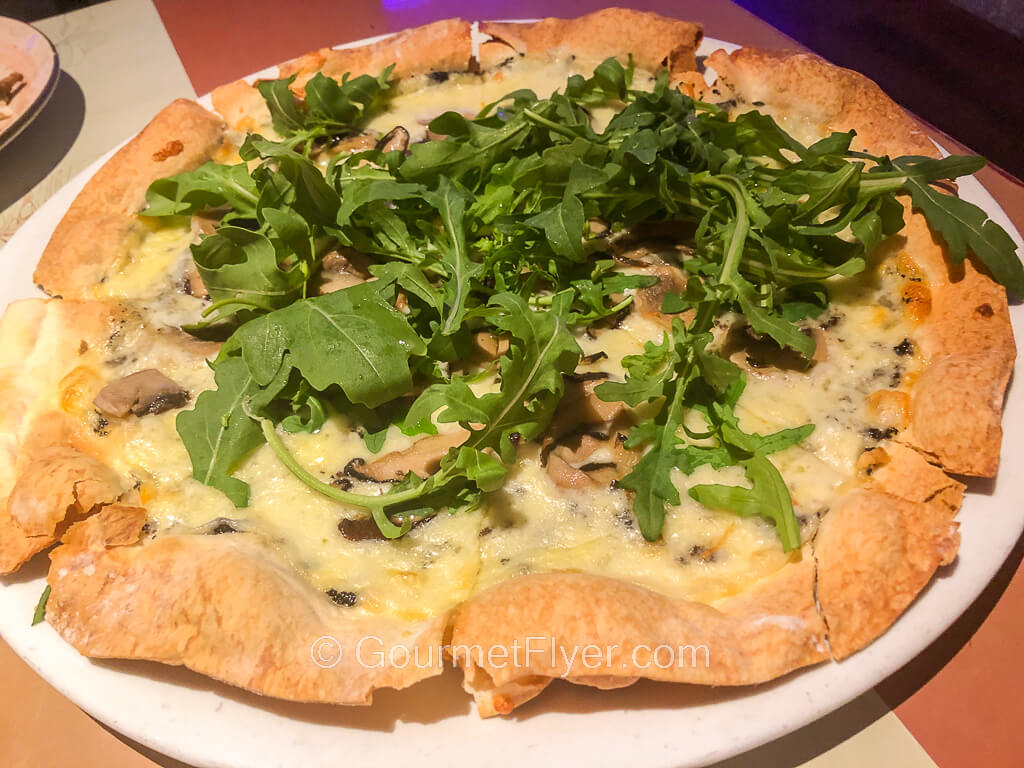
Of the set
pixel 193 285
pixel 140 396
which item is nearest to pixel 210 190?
pixel 193 285

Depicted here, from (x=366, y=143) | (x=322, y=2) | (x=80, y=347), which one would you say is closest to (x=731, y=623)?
(x=80, y=347)

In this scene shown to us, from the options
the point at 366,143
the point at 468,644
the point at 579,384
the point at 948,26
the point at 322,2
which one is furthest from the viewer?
the point at 322,2

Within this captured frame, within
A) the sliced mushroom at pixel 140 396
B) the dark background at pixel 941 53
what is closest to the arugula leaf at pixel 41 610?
the sliced mushroom at pixel 140 396

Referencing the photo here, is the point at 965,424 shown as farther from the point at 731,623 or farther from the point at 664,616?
the point at 664,616

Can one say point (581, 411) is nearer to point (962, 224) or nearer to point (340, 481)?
point (340, 481)

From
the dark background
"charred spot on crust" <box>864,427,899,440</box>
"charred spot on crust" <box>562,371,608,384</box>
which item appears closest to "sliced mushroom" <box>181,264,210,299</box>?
"charred spot on crust" <box>562,371,608,384</box>
